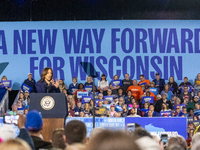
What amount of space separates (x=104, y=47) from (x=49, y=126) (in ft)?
31.6

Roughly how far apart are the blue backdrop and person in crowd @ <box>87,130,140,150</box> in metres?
12.5

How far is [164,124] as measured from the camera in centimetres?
750

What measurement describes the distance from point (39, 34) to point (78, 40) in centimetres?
163

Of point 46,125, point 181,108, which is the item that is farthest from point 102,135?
point 181,108

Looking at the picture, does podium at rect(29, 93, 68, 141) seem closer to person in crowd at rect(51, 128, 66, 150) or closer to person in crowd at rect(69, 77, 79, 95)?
person in crowd at rect(51, 128, 66, 150)

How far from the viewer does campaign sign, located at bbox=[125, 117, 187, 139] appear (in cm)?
748

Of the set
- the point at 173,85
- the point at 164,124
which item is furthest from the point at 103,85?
the point at 164,124

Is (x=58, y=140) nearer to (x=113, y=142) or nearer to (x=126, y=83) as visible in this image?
(x=113, y=142)

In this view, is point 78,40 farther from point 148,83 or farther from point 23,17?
point 148,83

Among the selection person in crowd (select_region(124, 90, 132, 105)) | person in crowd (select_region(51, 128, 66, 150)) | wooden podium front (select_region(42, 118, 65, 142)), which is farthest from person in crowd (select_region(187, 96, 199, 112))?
person in crowd (select_region(51, 128, 66, 150))

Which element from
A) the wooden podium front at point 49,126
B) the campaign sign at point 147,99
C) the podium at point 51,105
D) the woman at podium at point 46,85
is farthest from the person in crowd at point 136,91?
the wooden podium front at point 49,126

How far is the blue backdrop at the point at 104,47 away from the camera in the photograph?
534 inches

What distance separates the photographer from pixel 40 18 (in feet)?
45.0

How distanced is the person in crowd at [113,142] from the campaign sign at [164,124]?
6.52 meters
